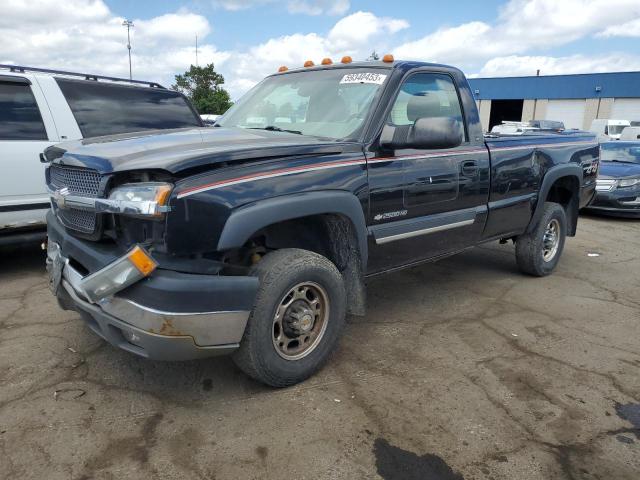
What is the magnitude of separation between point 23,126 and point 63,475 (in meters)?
3.73

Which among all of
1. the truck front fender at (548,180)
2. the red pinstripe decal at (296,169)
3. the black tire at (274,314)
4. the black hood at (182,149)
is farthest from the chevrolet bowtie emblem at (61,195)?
the truck front fender at (548,180)

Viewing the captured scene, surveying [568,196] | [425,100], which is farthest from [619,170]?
[425,100]

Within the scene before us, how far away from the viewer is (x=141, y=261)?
2426 mm

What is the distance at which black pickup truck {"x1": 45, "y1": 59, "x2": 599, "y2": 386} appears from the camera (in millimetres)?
2494

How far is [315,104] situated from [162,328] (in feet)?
6.67

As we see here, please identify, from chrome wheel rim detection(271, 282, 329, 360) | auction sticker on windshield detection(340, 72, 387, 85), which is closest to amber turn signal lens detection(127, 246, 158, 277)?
chrome wheel rim detection(271, 282, 329, 360)

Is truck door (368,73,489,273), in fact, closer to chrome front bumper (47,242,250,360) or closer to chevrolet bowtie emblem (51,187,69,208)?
chrome front bumper (47,242,250,360)

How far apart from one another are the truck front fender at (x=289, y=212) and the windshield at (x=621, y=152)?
9.93 m

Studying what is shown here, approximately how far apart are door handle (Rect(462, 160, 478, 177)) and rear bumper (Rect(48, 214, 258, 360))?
213cm

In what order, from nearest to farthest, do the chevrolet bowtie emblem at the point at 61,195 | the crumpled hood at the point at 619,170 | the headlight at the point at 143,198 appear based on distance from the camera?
the headlight at the point at 143,198
the chevrolet bowtie emblem at the point at 61,195
the crumpled hood at the point at 619,170

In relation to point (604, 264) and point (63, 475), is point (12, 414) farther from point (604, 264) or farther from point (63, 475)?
point (604, 264)

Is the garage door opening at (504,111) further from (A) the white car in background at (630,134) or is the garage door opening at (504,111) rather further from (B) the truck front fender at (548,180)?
(B) the truck front fender at (548,180)

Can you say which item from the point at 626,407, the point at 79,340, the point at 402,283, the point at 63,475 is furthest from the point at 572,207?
the point at 63,475

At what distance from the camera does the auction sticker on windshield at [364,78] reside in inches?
142
